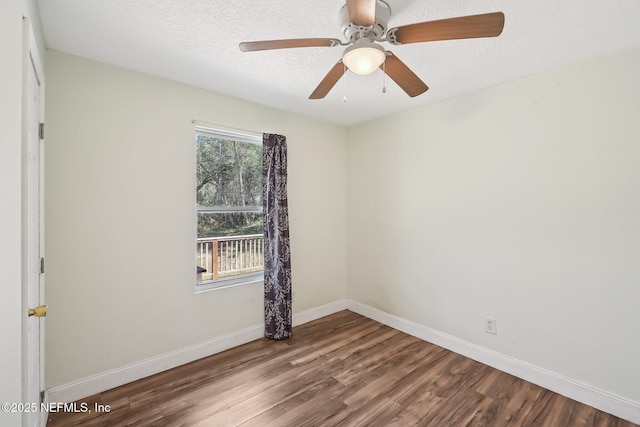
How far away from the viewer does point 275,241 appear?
299cm

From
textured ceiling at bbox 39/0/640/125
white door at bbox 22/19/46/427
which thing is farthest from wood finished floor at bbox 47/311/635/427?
textured ceiling at bbox 39/0/640/125

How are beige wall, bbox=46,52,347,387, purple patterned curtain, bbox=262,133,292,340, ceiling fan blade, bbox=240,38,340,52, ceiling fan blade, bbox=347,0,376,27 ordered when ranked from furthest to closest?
purple patterned curtain, bbox=262,133,292,340, beige wall, bbox=46,52,347,387, ceiling fan blade, bbox=240,38,340,52, ceiling fan blade, bbox=347,0,376,27

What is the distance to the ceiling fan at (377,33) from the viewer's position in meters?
1.18

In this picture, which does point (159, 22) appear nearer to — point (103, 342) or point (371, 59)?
point (371, 59)

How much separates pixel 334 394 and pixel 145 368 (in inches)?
60.3

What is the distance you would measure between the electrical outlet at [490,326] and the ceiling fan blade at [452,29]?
227cm

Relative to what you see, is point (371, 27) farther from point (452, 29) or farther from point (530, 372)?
point (530, 372)

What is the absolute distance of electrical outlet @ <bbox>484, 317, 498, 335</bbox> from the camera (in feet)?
8.11

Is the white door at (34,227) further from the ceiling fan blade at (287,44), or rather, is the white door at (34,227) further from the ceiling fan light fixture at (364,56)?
the ceiling fan light fixture at (364,56)

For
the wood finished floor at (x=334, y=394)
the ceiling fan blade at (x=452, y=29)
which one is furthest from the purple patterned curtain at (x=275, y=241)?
the ceiling fan blade at (x=452, y=29)

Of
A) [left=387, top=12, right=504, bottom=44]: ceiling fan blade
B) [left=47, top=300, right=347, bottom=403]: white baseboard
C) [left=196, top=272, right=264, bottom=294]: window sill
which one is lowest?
[left=47, top=300, right=347, bottom=403]: white baseboard

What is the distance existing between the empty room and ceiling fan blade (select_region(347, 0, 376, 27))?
2cm

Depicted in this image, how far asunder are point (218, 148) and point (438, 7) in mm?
2126

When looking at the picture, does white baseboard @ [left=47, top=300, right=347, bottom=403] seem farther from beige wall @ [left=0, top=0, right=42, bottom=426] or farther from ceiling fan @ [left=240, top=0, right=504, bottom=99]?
ceiling fan @ [left=240, top=0, right=504, bottom=99]
